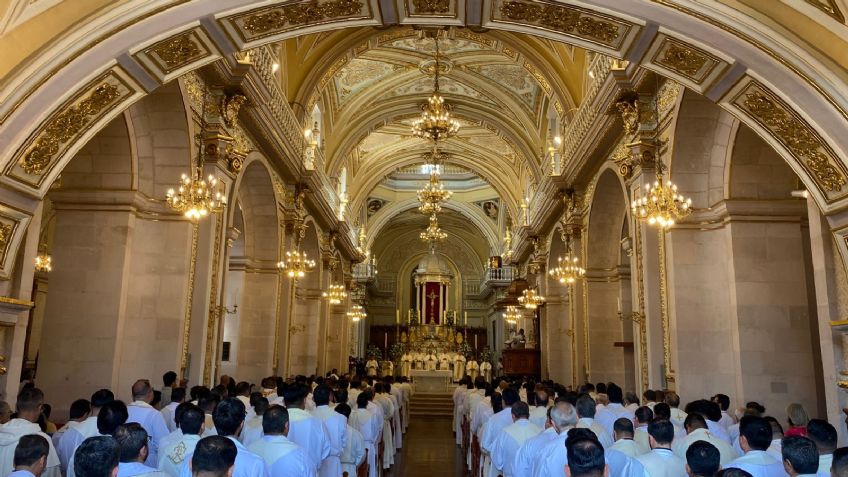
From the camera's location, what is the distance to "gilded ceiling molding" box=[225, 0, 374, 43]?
7.75 m

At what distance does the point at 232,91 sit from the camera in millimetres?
11281

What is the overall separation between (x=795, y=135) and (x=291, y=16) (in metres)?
5.70

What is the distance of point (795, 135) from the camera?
22.8 feet

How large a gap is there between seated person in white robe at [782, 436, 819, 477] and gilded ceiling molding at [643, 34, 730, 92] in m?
4.71

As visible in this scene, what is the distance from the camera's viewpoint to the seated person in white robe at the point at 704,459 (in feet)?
11.7

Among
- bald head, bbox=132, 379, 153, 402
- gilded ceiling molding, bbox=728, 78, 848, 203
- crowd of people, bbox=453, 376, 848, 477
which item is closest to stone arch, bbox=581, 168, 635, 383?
crowd of people, bbox=453, 376, 848, 477

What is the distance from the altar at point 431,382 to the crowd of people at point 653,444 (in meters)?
17.3

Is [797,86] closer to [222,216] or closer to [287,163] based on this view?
[222,216]

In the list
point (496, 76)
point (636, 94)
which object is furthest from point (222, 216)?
point (496, 76)

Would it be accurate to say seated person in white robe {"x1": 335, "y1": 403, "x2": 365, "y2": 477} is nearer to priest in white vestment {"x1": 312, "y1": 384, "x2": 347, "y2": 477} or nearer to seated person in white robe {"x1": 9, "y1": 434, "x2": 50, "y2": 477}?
priest in white vestment {"x1": 312, "y1": 384, "x2": 347, "y2": 477}

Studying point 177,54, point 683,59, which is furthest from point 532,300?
point 177,54

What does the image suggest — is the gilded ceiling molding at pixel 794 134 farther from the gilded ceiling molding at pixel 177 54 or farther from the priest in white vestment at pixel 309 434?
the gilded ceiling molding at pixel 177 54

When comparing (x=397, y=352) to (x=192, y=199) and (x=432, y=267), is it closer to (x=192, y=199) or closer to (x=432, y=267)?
(x=432, y=267)

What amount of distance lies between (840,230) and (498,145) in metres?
21.4
